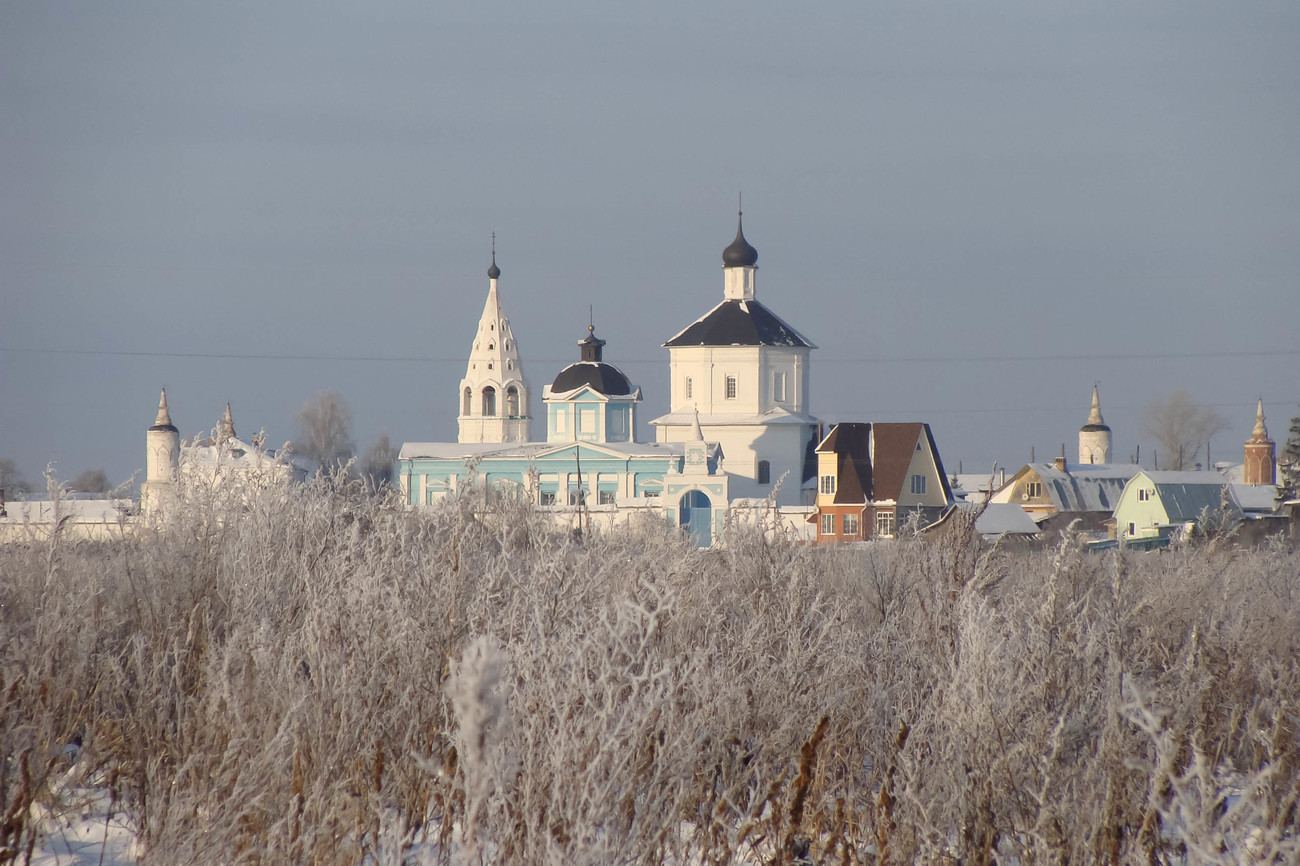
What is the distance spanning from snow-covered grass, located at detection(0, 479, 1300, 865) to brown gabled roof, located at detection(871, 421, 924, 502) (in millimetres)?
29099

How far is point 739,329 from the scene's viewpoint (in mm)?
46000

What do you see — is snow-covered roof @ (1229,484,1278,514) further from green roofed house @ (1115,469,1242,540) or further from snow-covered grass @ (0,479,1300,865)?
snow-covered grass @ (0,479,1300,865)

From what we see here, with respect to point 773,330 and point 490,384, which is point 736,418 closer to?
point 773,330

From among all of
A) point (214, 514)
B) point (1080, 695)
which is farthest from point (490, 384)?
point (1080, 695)

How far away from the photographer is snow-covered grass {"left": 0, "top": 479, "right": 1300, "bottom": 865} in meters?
4.09

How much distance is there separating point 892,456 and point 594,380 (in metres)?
12.8

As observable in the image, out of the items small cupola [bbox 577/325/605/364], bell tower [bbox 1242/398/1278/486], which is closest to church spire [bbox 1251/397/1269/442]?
bell tower [bbox 1242/398/1278/486]


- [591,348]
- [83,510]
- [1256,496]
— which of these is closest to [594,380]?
[591,348]

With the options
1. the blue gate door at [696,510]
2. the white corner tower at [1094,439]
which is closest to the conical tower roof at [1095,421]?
the white corner tower at [1094,439]

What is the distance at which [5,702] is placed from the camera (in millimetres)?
4754

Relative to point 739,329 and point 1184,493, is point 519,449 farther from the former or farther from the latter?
point 1184,493

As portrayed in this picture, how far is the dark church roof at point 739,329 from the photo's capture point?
45.8 meters

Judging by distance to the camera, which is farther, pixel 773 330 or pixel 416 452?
pixel 773 330

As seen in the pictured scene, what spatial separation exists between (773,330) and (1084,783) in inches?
1654
